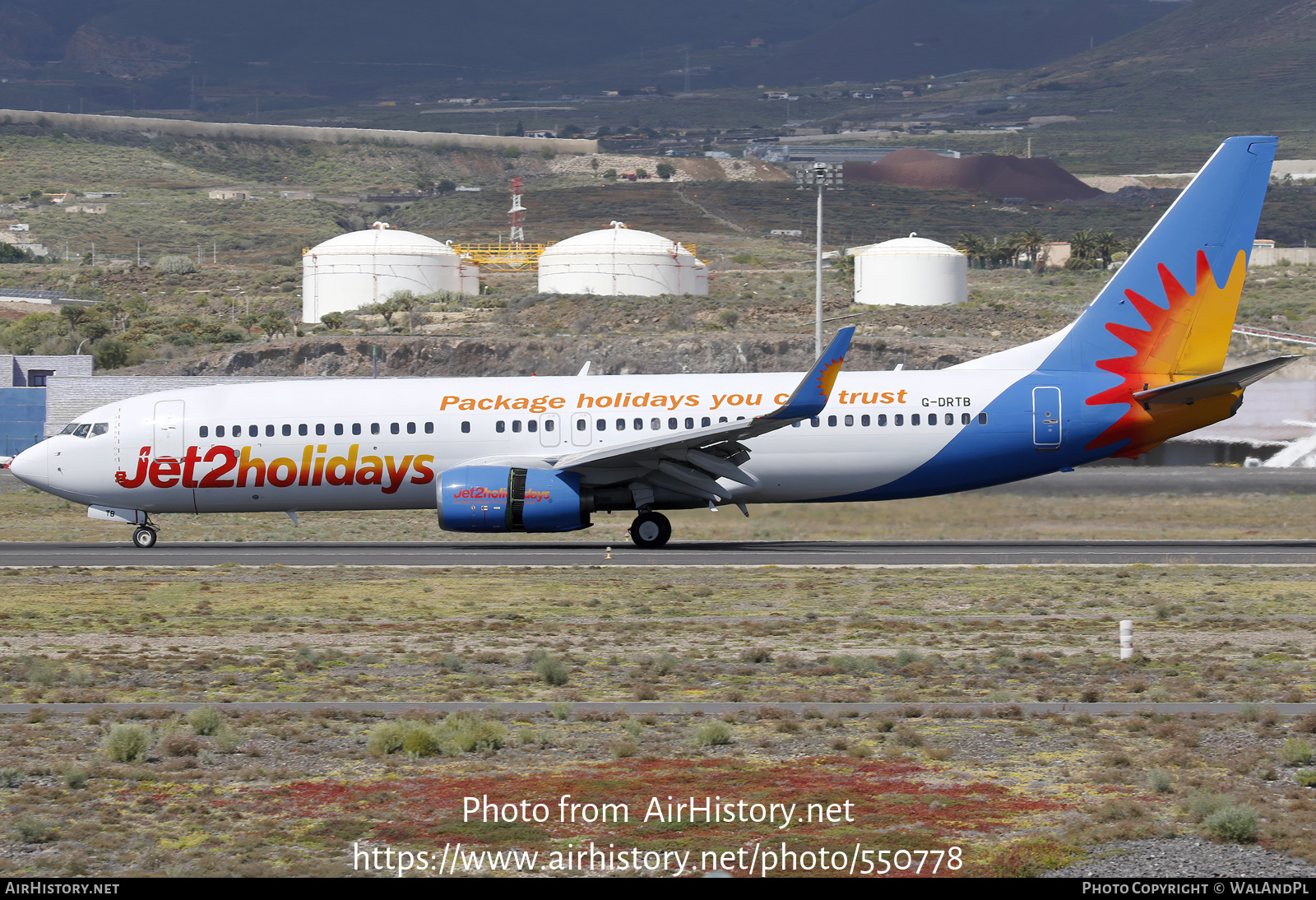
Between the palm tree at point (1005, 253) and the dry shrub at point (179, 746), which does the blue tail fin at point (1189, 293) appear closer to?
the dry shrub at point (179, 746)

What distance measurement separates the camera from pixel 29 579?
2764 centimetres

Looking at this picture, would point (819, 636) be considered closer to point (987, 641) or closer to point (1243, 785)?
point (987, 641)

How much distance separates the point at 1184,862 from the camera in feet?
34.3

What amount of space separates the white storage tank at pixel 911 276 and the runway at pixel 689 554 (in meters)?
71.5

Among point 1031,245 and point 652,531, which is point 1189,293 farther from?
point 1031,245

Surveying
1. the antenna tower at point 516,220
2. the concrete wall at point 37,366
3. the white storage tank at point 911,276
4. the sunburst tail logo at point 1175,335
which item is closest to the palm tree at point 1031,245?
the white storage tank at point 911,276

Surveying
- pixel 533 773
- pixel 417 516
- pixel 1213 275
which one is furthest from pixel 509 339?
pixel 533 773

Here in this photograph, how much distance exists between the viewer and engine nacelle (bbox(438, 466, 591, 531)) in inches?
1192

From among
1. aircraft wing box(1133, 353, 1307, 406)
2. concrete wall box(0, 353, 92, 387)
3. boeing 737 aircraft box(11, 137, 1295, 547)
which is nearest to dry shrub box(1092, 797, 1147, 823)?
aircraft wing box(1133, 353, 1307, 406)

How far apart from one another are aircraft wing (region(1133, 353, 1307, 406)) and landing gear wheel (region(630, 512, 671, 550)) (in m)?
10.6

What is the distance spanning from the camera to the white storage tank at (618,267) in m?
107

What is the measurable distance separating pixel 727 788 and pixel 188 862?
4.36 meters

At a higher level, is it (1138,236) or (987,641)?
(1138,236)

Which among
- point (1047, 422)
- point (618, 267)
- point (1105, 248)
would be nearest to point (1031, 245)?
point (1105, 248)
